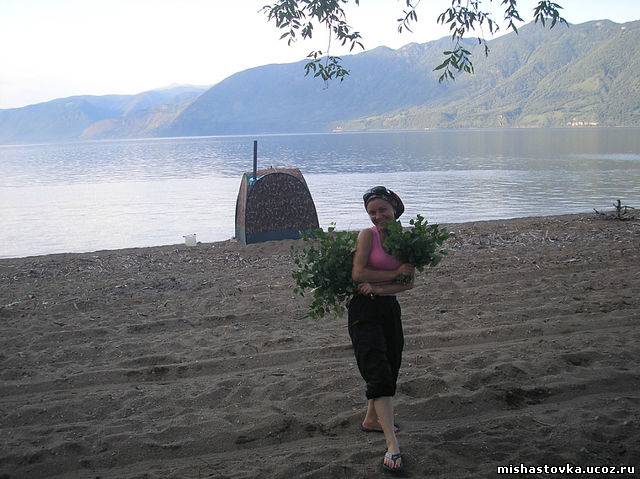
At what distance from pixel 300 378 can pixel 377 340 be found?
64.4 inches

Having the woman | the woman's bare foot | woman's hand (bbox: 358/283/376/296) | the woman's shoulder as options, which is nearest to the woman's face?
the woman

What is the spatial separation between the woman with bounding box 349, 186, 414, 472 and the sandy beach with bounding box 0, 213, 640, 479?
1.28ft

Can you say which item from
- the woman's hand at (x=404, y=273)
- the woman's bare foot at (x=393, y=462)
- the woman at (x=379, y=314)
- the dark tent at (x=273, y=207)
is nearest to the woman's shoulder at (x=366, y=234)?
the woman at (x=379, y=314)

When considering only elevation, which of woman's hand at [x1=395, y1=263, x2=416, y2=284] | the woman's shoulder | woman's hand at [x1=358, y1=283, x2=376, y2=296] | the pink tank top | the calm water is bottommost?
the calm water

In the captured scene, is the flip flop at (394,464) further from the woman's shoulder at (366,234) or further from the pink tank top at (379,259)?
the woman's shoulder at (366,234)

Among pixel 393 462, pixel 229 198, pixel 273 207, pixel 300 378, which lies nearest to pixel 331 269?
pixel 393 462

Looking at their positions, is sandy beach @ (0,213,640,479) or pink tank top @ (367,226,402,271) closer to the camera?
pink tank top @ (367,226,402,271)

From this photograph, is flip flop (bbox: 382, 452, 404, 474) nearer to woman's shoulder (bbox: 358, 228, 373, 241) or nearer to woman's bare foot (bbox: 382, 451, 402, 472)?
woman's bare foot (bbox: 382, 451, 402, 472)

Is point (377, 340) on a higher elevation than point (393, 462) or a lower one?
higher

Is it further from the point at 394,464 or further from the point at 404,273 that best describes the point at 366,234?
the point at 394,464

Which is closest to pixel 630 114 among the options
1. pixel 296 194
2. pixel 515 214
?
pixel 515 214

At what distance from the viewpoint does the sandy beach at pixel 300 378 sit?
422 centimetres

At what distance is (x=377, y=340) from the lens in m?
4.03

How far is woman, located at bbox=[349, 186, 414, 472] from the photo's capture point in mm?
3971
